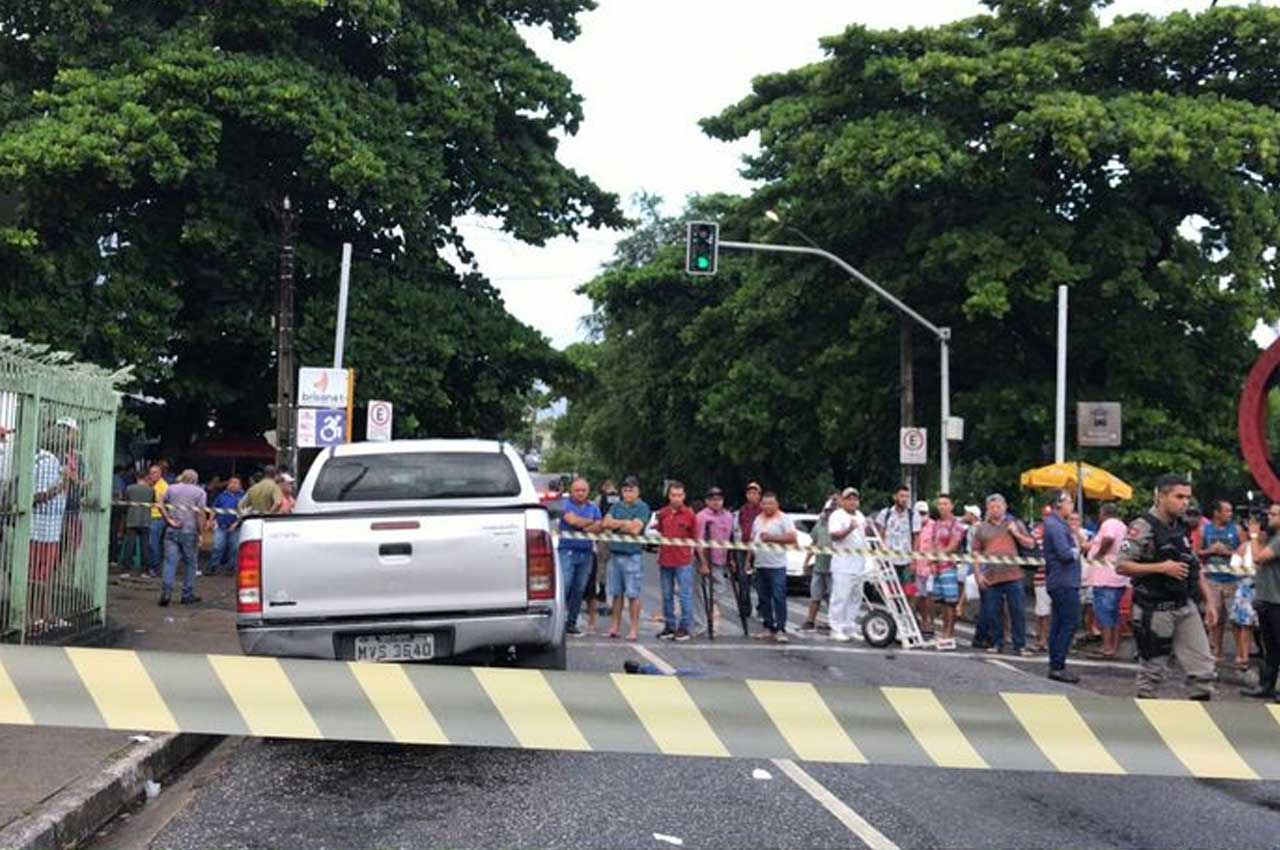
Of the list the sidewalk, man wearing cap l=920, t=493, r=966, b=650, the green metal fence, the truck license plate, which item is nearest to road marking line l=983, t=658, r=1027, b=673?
man wearing cap l=920, t=493, r=966, b=650

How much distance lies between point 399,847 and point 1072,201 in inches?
999

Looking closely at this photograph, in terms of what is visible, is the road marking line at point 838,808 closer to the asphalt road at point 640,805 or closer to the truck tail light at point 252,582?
the asphalt road at point 640,805

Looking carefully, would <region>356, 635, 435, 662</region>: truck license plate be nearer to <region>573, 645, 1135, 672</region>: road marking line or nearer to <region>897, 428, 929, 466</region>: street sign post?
<region>573, 645, 1135, 672</region>: road marking line

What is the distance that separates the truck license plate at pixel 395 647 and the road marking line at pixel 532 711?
10.3 ft

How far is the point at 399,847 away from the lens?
574 cm

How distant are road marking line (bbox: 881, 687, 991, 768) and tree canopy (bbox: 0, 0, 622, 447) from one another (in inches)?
781

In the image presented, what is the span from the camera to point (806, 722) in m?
4.80

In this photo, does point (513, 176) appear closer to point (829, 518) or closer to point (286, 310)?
point (286, 310)

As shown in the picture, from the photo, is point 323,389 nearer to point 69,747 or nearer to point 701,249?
point 701,249

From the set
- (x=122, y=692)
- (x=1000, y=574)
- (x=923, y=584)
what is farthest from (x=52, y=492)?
(x=923, y=584)

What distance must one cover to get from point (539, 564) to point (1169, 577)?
459cm

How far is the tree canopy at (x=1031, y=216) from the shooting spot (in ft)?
83.0

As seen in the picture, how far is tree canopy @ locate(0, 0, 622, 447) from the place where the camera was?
73.8 ft

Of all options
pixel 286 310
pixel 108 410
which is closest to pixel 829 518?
pixel 108 410
